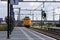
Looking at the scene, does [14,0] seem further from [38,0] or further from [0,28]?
[0,28]

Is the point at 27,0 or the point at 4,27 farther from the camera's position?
the point at 4,27

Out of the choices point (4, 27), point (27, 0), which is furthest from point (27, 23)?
point (27, 0)

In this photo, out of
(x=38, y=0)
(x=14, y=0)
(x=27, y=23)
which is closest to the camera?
(x=14, y=0)

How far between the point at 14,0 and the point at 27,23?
56671mm

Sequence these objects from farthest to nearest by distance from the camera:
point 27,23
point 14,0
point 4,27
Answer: point 27,23 → point 4,27 → point 14,0

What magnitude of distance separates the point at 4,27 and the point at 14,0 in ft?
117

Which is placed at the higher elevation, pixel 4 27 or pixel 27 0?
pixel 27 0

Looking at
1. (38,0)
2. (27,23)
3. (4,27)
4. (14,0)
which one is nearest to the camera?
(14,0)

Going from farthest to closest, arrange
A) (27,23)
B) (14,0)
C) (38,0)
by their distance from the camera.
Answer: (27,23) < (38,0) < (14,0)

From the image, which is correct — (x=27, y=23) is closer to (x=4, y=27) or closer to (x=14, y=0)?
(x=4, y=27)

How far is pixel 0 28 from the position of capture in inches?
2264

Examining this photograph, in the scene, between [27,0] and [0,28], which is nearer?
[27,0]

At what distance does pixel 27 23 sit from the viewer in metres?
78.9

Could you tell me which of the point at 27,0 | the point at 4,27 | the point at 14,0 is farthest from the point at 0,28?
the point at 14,0
